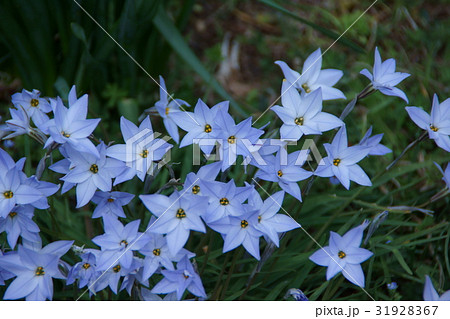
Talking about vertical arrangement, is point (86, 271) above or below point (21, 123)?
below

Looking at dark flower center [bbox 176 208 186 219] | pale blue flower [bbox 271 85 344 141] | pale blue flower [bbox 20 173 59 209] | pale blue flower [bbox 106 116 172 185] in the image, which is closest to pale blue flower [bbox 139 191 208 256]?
dark flower center [bbox 176 208 186 219]

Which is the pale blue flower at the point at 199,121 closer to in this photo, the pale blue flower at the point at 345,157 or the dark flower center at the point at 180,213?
the dark flower center at the point at 180,213

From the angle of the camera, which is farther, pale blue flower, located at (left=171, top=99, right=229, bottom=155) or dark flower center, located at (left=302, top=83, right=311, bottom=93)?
dark flower center, located at (left=302, top=83, right=311, bottom=93)

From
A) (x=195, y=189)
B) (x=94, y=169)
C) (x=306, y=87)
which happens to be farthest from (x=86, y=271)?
(x=306, y=87)

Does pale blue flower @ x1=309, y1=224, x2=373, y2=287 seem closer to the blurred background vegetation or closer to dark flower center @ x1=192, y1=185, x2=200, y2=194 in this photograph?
the blurred background vegetation

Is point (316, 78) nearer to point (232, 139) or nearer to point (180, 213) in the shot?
point (232, 139)

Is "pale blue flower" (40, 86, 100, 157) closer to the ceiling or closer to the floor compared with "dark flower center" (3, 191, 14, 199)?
closer to the ceiling
